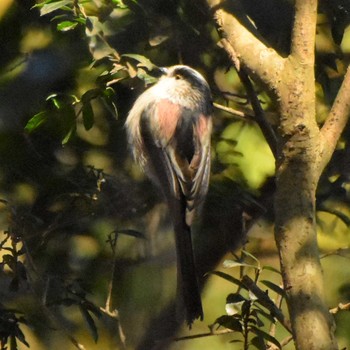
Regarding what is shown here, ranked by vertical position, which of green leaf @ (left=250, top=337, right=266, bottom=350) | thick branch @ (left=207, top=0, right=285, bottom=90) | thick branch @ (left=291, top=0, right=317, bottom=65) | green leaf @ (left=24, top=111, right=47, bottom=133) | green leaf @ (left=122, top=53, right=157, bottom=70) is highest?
thick branch @ (left=291, top=0, right=317, bottom=65)

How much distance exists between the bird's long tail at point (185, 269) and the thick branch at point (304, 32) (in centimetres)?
54

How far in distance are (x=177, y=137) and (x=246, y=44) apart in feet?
1.63

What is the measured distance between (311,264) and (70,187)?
93 cm

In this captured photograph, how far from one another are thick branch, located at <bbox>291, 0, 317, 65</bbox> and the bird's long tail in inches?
21.4

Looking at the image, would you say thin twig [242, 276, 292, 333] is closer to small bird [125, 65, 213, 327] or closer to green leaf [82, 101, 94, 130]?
small bird [125, 65, 213, 327]

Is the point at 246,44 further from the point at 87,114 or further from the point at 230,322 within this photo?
the point at 230,322

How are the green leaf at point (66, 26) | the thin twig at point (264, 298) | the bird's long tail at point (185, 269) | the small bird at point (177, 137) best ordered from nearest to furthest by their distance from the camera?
the thin twig at point (264, 298), the bird's long tail at point (185, 269), the green leaf at point (66, 26), the small bird at point (177, 137)

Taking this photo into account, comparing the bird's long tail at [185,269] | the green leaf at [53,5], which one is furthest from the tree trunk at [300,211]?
the green leaf at [53,5]

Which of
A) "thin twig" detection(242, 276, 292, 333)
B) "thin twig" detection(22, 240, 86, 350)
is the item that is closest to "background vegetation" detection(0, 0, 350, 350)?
"thin twig" detection(22, 240, 86, 350)

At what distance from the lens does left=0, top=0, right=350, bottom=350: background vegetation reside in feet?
8.20

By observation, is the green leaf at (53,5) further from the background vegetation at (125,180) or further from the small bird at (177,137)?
the small bird at (177,137)

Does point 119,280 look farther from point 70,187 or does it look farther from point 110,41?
point 110,41

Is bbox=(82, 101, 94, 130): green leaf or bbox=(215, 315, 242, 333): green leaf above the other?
bbox=(82, 101, 94, 130): green leaf

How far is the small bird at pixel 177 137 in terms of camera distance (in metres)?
2.35
